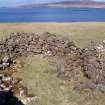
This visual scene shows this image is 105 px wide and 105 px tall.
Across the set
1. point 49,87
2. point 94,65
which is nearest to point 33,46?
point 94,65

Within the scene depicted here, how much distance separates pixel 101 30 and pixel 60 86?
23.7 m

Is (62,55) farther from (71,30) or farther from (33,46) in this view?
(71,30)

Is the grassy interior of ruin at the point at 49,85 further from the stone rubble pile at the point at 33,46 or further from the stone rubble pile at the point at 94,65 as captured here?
the stone rubble pile at the point at 33,46

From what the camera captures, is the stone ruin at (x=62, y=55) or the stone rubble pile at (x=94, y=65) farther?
the stone ruin at (x=62, y=55)

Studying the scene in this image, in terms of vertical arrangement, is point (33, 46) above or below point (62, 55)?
above

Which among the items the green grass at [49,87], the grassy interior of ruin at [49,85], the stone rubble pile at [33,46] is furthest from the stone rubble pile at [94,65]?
the stone rubble pile at [33,46]

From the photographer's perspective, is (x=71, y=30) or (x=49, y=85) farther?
(x=71, y=30)

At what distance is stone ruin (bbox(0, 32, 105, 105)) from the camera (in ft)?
97.1

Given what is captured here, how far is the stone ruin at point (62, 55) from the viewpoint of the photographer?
2959 centimetres

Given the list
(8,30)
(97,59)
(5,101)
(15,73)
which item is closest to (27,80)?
→ (15,73)

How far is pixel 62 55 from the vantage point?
108 feet

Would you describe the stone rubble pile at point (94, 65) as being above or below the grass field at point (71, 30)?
below

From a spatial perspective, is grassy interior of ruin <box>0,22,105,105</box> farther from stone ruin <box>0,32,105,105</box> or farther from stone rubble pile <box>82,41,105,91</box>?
stone rubble pile <box>82,41,105,91</box>

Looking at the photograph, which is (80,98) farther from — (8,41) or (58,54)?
(8,41)
